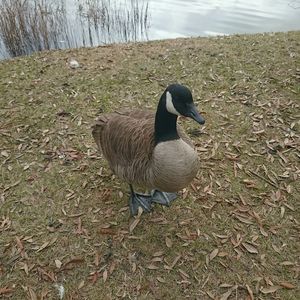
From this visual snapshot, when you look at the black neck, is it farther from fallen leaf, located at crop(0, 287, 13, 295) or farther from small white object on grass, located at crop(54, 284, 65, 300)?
fallen leaf, located at crop(0, 287, 13, 295)

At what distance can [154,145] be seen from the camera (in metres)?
3.02

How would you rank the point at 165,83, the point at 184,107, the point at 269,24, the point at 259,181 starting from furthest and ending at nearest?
the point at 269,24
the point at 165,83
the point at 259,181
the point at 184,107

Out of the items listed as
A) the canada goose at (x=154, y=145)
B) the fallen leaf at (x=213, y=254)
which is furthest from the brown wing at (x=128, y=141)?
the fallen leaf at (x=213, y=254)

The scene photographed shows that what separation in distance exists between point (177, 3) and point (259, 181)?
395 inches

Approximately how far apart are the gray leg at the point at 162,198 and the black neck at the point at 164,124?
0.80 meters

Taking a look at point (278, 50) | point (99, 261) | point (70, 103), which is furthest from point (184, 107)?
point (278, 50)

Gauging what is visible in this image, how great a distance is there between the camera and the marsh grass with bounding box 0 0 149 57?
25.7 ft

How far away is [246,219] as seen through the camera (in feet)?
11.2

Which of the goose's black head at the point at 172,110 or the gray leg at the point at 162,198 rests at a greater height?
the goose's black head at the point at 172,110

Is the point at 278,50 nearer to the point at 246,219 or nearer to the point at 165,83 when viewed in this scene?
the point at 165,83

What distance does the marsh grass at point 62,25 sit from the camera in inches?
308

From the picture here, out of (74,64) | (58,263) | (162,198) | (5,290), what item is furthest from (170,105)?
(74,64)

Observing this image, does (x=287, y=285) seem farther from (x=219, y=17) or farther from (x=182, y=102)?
(x=219, y=17)

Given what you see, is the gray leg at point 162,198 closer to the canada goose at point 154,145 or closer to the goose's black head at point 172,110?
the canada goose at point 154,145
